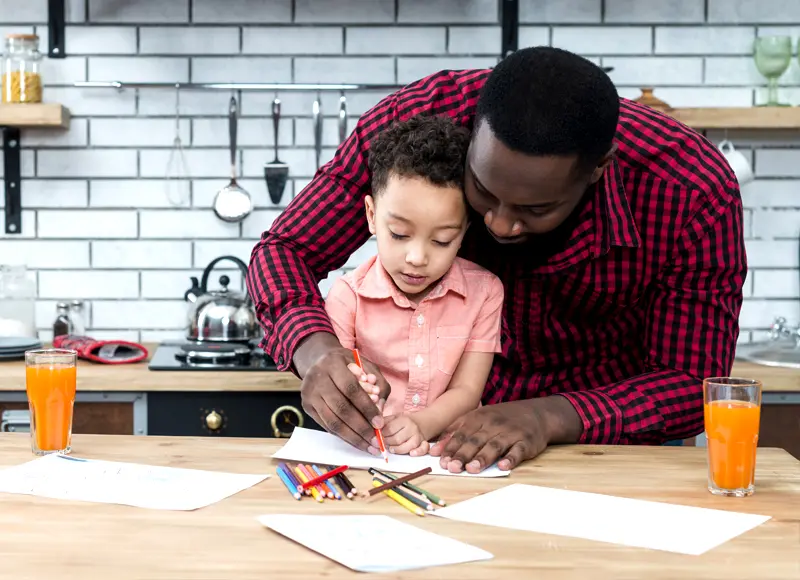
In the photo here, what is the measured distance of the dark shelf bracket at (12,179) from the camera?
3.34 meters

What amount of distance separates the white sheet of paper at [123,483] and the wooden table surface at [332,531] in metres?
0.03

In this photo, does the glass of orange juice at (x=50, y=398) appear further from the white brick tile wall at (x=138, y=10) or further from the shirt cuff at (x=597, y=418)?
the white brick tile wall at (x=138, y=10)

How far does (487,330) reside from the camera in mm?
1927

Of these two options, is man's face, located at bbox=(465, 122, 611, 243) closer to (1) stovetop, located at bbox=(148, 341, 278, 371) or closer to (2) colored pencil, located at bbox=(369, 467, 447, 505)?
(2) colored pencil, located at bbox=(369, 467, 447, 505)

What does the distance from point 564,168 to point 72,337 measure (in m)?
2.12

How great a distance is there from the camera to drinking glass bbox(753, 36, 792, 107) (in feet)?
10.7

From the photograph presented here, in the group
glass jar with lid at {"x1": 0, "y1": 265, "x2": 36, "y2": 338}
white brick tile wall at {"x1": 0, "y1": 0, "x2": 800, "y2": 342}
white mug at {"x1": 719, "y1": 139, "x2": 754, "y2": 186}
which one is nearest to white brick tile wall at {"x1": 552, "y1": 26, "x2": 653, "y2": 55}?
white brick tile wall at {"x1": 0, "y1": 0, "x2": 800, "y2": 342}

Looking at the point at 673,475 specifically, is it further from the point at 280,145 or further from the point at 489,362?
the point at 280,145

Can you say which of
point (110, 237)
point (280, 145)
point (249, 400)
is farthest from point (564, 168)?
point (110, 237)

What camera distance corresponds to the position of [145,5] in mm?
3344

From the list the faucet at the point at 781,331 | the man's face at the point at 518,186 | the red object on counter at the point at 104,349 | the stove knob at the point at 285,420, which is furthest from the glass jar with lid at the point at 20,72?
the faucet at the point at 781,331

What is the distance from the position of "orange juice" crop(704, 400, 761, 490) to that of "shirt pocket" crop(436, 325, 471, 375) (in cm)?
64

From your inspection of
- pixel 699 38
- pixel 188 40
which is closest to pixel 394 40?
pixel 188 40

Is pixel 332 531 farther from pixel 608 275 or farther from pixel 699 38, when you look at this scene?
pixel 699 38
